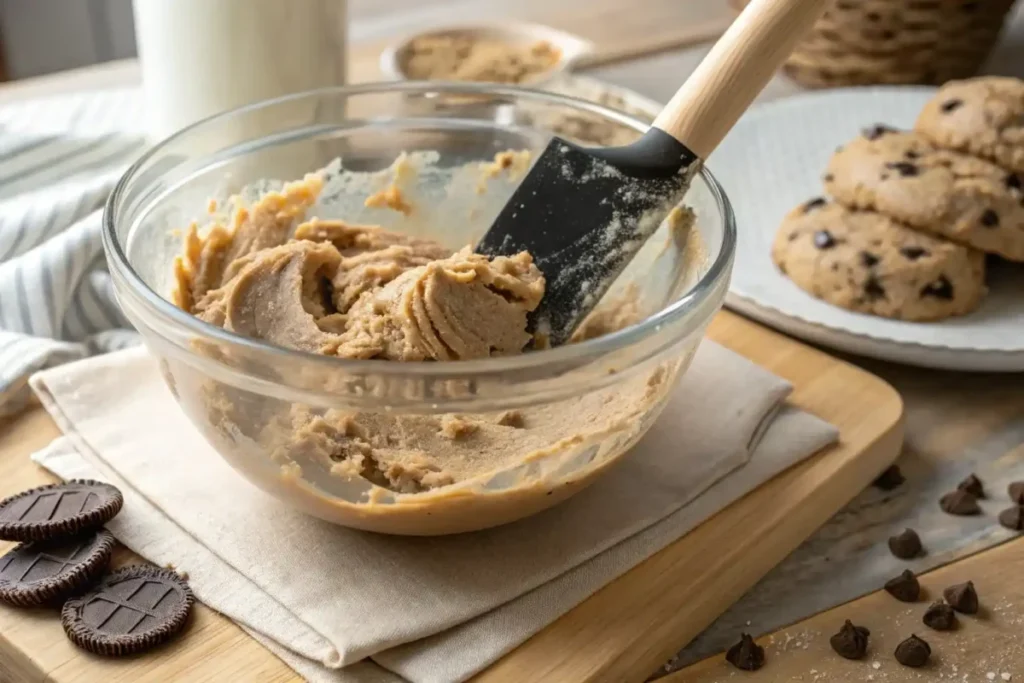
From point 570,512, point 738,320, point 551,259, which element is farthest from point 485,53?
point 570,512

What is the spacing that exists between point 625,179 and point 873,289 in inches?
20.7

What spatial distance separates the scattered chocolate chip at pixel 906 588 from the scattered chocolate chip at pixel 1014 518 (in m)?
0.18

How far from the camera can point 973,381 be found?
1573mm

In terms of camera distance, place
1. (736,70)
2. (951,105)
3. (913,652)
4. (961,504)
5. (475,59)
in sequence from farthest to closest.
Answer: (475,59)
(951,105)
(961,504)
(736,70)
(913,652)

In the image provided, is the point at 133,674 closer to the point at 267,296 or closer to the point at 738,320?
the point at 267,296

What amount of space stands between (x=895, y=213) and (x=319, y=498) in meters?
0.93

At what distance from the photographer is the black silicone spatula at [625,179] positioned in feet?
4.01

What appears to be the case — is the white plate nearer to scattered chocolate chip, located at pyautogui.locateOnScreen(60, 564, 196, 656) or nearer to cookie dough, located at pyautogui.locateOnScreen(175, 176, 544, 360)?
cookie dough, located at pyautogui.locateOnScreen(175, 176, 544, 360)

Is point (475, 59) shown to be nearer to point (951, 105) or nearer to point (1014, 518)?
point (951, 105)

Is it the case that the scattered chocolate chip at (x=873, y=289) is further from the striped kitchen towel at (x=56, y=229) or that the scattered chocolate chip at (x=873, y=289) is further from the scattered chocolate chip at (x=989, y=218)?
the striped kitchen towel at (x=56, y=229)

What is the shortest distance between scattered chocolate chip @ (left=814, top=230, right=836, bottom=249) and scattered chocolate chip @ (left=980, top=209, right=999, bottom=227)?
198 millimetres

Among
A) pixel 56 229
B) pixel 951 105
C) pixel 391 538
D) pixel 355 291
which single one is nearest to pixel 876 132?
pixel 951 105

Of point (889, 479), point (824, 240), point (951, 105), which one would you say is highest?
point (951, 105)

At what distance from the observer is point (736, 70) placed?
4.02 feet
